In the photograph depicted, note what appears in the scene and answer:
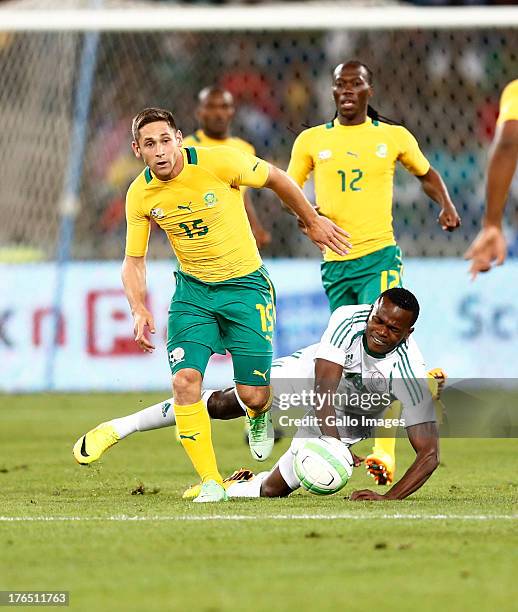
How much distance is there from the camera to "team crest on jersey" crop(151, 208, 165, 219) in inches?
284

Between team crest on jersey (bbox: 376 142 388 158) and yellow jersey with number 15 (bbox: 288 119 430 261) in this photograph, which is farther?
team crest on jersey (bbox: 376 142 388 158)

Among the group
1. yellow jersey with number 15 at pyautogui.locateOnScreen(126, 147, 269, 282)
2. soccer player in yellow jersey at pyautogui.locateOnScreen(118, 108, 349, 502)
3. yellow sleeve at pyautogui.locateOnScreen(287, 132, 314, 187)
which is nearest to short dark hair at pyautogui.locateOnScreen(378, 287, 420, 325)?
soccer player in yellow jersey at pyautogui.locateOnScreen(118, 108, 349, 502)

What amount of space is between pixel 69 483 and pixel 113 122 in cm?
1027

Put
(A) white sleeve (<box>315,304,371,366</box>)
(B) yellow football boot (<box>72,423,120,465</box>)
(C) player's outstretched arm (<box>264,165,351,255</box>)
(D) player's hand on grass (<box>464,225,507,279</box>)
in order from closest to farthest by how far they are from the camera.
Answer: (D) player's hand on grass (<box>464,225,507,279</box>)
(C) player's outstretched arm (<box>264,165,351,255</box>)
(A) white sleeve (<box>315,304,371,366</box>)
(B) yellow football boot (<box>72,423,120,465</box>)

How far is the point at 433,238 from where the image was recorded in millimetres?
16359

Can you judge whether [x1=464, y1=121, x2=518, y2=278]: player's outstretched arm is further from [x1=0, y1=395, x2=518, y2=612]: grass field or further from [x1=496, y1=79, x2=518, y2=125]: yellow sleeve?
[x1=0, y1=395, x2=518, y2=612]: grass field

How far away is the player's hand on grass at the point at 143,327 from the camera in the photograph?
6945mm

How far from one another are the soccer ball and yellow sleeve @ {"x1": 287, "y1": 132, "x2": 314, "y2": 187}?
2634 millimetres

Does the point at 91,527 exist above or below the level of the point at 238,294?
below

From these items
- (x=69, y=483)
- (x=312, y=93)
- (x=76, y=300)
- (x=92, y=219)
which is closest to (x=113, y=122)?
(x=92, y=219)

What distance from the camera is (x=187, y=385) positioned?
23.4ft

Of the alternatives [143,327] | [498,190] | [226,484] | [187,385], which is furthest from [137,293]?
[498,190]

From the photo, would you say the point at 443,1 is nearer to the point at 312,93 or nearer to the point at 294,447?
the point at 312,93

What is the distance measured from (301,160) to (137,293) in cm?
216
